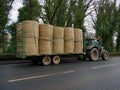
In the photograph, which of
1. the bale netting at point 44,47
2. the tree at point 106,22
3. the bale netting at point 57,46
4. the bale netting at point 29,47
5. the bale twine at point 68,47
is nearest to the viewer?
the bale netting at point 29,47

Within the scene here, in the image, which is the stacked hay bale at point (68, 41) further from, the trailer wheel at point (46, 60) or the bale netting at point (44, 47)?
the bale netting at point (44, 47)

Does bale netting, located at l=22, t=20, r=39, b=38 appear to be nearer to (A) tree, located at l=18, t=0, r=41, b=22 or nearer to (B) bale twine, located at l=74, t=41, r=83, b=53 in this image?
(B) bale twine, located at l=74, t=41, r=83, b=53

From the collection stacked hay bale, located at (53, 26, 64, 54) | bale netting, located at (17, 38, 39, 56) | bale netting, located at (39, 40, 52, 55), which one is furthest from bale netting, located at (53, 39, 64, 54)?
bale netting, located at (17, 38, 39, 56)

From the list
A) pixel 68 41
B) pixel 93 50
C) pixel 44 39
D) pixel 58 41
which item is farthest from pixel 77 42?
pixel 44 39

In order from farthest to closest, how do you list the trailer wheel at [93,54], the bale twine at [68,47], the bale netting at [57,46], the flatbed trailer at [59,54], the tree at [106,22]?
the tree at [106,22] → the trailer wheel at [93,54] → the bale twine at [68,47] → the bale netting at [57,46] → the flatbed trailer at [59,54]

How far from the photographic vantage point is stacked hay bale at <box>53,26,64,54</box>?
18938mm

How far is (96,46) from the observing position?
24109 millimetres

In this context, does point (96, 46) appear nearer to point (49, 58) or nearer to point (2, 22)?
point (49, 58)

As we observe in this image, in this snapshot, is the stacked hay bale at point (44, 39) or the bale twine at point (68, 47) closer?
the stacked hay bale at point (44, 39)

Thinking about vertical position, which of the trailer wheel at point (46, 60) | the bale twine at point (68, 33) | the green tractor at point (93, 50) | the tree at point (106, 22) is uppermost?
the tree at point (106, 22)

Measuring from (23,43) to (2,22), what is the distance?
621 cm

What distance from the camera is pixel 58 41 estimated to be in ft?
62.7

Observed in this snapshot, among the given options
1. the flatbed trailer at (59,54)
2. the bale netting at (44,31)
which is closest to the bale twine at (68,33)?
the flatbed trailer at (59,54)

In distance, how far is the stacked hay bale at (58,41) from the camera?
18938 millimetres
